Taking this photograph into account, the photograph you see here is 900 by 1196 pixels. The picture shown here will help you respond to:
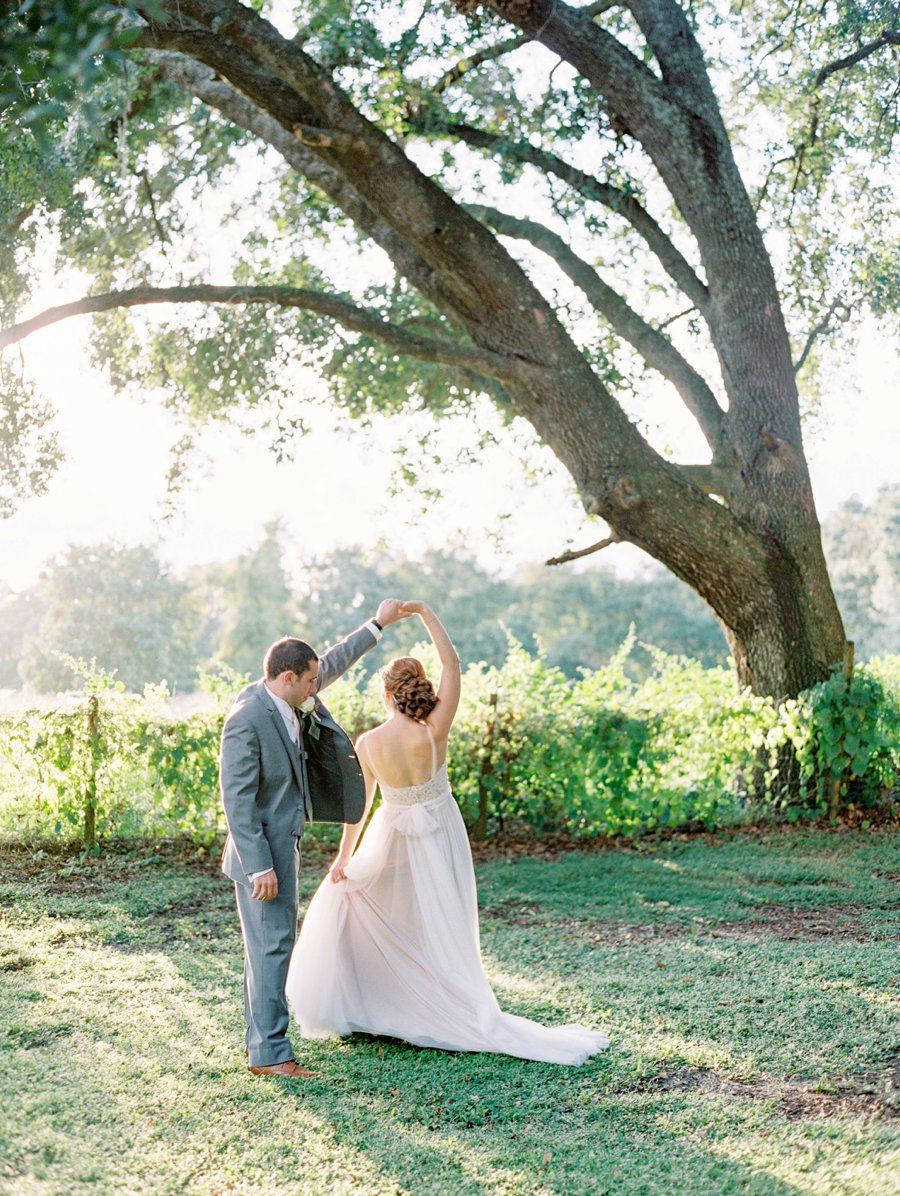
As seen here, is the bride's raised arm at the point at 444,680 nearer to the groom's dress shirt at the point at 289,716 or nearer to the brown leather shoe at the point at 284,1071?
the groom's dress shirt at the point at 289,716

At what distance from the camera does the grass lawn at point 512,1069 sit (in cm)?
399

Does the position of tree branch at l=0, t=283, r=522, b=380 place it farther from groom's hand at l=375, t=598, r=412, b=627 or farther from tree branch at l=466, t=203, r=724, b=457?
groom's hand at l=375, t=598, r=412, b=627

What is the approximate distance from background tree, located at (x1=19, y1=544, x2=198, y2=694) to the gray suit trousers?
128ft

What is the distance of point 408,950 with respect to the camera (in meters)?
5.50

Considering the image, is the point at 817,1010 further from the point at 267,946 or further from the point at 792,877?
Answer: the point at 792,877

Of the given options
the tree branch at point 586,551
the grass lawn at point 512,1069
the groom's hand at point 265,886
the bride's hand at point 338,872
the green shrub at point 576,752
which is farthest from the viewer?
the tree branch at point 586,551

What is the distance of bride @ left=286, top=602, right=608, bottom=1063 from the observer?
538 centimetres

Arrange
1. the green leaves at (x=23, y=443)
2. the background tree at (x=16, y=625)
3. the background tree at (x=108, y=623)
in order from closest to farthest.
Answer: the green leaves at (x=23, y=443)
the background tree at (x=108, y=623)
the background tree at (x=16, y=625)

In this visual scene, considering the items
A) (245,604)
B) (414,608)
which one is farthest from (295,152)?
(245,604)

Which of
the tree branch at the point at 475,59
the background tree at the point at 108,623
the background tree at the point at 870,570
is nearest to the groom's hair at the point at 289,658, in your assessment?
the tree branch at the point at 475,59

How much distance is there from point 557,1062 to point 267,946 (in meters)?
1.38

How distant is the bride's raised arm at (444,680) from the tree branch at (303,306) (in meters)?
4.42

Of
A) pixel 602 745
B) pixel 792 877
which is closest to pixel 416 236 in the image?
pixel 602 745

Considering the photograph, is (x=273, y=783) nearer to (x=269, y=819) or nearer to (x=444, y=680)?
(x=269, y=819)
